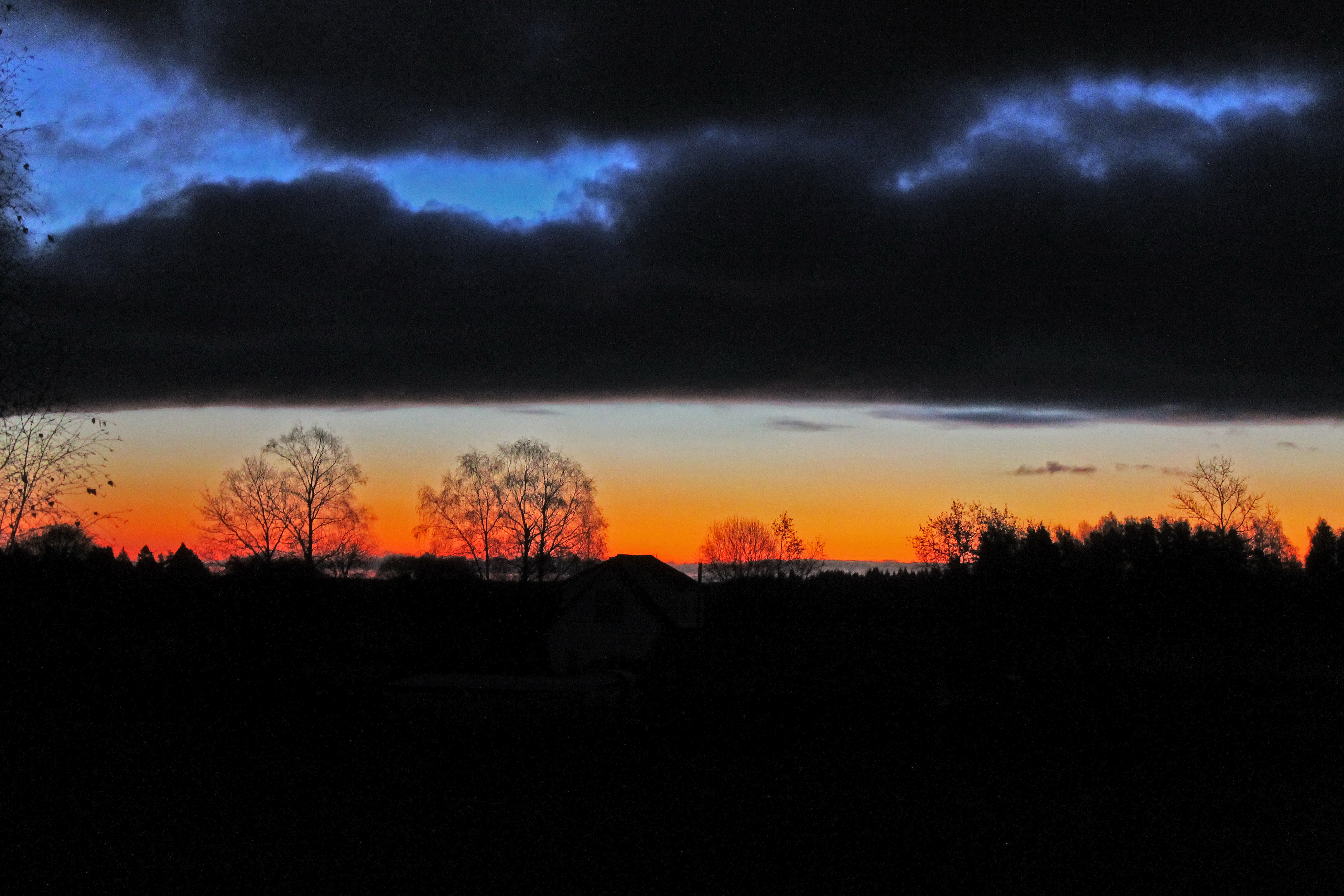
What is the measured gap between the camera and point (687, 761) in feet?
72.6

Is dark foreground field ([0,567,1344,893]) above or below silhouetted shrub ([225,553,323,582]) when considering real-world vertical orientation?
below

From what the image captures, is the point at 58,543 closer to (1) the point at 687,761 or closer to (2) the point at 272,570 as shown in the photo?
(1) the point at 687,761

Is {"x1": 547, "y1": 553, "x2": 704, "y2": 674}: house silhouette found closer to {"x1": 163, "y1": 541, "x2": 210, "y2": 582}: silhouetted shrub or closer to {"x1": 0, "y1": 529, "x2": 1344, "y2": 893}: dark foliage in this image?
{"x1": 0, "y1": 529, "x2": 1344, "y2": 893}: dark foliage

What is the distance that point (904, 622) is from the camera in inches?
1617

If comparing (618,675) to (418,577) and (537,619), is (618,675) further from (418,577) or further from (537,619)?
(418,577)

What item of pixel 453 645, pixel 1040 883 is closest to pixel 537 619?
pixel 453 645

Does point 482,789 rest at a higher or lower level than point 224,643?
lower

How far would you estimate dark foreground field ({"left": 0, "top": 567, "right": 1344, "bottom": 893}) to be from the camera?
43.2ft

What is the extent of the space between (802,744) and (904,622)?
60.0 ft

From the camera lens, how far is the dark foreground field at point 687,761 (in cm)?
1316

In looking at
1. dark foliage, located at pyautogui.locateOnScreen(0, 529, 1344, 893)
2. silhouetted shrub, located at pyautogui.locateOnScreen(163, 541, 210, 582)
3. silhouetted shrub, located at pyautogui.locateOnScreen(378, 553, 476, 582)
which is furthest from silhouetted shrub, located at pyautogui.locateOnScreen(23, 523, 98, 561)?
silhouetted shrub, located at pyautogui.locateOnScreen(378, 553, 476, 582)

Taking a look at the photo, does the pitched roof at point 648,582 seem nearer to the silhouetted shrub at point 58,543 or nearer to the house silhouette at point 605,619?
the house silhouette at point 605,619

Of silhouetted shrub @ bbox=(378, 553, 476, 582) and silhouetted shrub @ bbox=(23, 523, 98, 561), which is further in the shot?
silhouetted shrub @ bbox=(378, 553, 476, 582)

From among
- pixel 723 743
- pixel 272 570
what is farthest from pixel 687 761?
pixel 272 570
